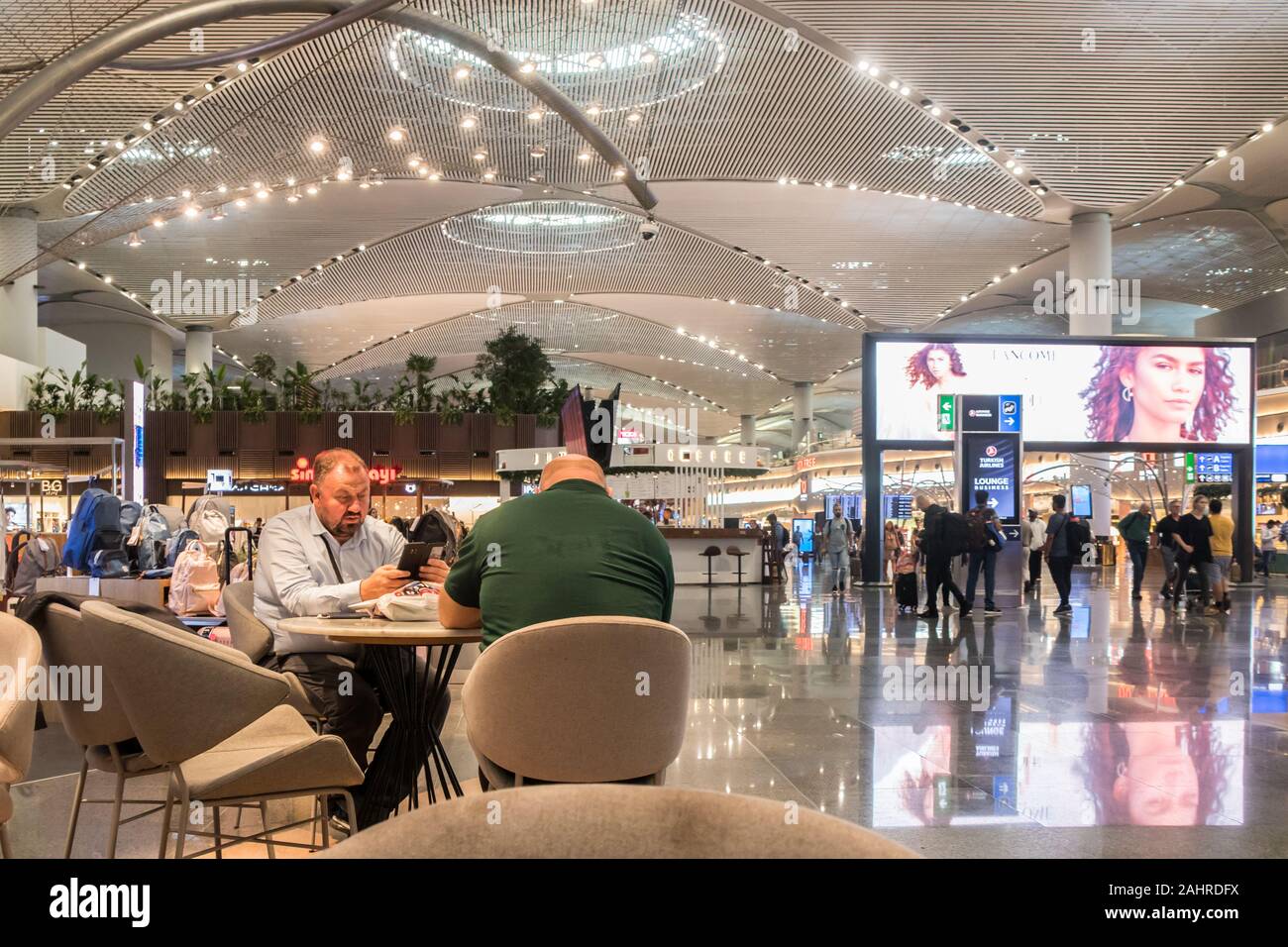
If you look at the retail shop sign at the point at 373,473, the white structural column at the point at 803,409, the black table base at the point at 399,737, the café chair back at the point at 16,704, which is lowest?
the black table base at the point at 399,737

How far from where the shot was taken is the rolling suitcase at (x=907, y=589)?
518 inches

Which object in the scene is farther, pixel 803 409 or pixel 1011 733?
pixel 803 409

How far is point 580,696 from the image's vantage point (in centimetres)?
234

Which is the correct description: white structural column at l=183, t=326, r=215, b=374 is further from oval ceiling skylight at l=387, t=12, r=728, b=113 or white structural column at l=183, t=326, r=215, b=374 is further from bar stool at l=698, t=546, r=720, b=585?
bar stool at l=698, t=546, r=720, b=585

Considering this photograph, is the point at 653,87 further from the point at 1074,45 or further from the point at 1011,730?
the point at 1011,730

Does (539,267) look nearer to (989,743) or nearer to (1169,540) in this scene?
(1169,540)

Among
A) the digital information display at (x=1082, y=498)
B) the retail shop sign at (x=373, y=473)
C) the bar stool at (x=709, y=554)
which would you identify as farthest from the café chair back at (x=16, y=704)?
the digital information display at (x=1082, y=498)

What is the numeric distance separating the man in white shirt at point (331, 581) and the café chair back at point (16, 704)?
965mm

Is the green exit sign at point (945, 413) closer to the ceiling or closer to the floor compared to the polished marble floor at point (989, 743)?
closer to the ceiling

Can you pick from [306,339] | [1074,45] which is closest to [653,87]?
[1074,45]

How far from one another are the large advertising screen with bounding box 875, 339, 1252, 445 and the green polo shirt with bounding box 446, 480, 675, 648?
1586 centimetres

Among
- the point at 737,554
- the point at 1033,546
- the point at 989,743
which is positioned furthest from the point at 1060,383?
the point at 989,743

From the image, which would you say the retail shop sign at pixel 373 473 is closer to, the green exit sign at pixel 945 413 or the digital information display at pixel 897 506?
the green exit sign at pixel 945 413
